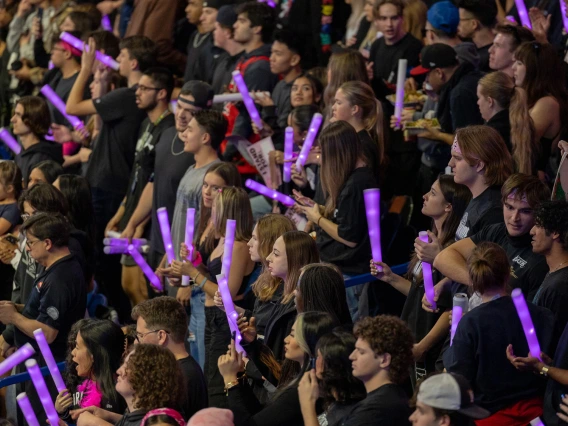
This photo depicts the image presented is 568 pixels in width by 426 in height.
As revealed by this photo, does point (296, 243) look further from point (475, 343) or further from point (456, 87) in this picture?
point (456, 87)

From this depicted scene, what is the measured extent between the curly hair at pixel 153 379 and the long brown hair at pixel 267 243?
1.12m

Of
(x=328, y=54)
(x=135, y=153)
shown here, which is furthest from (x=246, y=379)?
(x=328, y=54)

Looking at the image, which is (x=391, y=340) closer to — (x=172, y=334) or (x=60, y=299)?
(x=172, y=334)

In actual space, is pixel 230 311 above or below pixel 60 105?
above

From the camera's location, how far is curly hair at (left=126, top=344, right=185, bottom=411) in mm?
4250

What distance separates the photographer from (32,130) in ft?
26.3

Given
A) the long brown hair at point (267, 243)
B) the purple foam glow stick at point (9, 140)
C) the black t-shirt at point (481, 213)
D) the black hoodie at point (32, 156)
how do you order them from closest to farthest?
1. the black t-shirt at point (481, 213)
2. the long brown hair at point (267, 243)
3. the black hoodie at point (32, 156)
4. the purple foam glow stick at point (9, 140)

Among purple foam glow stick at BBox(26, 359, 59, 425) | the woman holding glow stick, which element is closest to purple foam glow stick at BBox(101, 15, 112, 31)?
the woman holding glow stick

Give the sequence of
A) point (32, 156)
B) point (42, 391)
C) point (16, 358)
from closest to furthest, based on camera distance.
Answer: point (42, 391), point (16, 358), point (32, 156)

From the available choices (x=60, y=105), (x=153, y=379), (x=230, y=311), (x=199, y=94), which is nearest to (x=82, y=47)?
(x=60, y=105)

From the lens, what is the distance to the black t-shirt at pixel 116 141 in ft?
26.3

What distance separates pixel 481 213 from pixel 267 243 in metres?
1.02

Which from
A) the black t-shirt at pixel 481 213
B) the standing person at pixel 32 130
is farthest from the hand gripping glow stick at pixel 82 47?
the black t-shirt at pixel 481 213

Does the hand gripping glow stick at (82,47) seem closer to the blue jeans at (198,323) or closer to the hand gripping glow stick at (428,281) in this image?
the blue jeans at (198,323)
